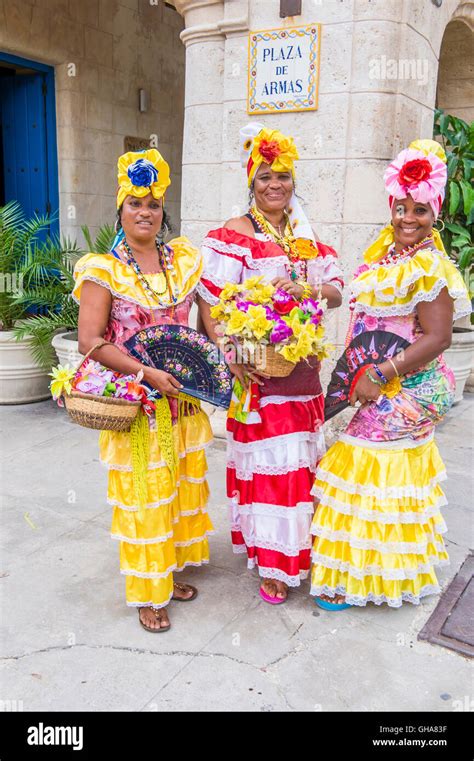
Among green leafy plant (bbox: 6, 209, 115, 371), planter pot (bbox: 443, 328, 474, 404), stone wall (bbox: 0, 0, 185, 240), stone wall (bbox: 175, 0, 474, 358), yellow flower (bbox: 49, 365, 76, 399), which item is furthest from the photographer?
stone wall (bbox: 0, 0, 185, 240)

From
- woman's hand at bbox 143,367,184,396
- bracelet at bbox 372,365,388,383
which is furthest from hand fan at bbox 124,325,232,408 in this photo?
bracelet at bbox 372,365,388,383

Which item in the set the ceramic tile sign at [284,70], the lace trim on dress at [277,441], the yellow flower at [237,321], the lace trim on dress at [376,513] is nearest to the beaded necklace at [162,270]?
the yellow flower at [237,321]

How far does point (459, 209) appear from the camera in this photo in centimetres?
592

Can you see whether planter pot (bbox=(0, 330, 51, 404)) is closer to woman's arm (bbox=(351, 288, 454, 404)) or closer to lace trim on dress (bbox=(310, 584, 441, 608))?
lace trim on dress (bbox=(310, 584, 441, 608))

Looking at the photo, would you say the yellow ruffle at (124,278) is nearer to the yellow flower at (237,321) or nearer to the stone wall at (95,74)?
the yellow flower at (237,321)

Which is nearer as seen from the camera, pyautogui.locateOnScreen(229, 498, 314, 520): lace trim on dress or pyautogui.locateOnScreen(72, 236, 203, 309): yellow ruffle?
pyautogui.locateOnScreen(72, 236, 203, 309): yellow ruffle

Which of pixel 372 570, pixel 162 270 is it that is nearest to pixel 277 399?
pixel 162 270

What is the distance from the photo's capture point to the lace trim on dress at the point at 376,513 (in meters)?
2.84

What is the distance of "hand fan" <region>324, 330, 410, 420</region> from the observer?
9.10ft

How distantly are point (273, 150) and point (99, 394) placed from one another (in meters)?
1.29

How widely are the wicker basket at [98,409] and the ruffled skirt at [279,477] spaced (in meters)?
0.68

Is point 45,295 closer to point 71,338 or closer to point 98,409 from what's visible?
point 71,338

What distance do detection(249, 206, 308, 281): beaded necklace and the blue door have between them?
514cm
